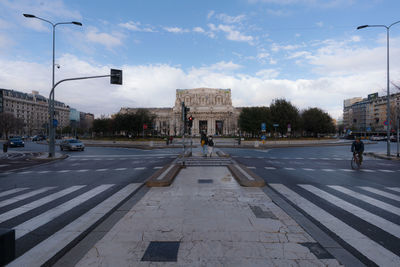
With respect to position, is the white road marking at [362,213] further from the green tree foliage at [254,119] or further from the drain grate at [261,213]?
the green tree foliage at [254,119]

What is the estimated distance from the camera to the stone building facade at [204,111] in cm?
11388

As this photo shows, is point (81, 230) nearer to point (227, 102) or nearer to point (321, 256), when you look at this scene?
point (321, 256)

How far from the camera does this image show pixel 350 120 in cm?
14125

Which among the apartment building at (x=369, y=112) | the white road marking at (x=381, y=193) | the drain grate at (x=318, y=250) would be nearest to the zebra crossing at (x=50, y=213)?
the drain grate at (x=318, y=250)

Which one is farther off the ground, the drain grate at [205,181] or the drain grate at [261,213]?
the drain grate at [261,213]

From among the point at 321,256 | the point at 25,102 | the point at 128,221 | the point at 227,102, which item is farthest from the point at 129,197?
the point at 25,102

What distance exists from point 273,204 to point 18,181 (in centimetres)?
970

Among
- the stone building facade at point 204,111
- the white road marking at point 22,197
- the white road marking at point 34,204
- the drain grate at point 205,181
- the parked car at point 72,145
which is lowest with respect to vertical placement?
the white road marking at point 22,197

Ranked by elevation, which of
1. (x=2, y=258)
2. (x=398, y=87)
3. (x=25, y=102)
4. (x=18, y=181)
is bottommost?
(x=18, y=181)

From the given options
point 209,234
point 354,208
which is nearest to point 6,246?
point 209,234

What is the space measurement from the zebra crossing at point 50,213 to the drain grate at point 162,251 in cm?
134

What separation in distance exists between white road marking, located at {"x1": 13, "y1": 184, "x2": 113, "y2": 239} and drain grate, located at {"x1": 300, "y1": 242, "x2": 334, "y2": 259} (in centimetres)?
480

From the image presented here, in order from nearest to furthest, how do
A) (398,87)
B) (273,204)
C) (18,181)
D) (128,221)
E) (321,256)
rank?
(321,256), (128,221), (273,204), (18,181), (398,87)

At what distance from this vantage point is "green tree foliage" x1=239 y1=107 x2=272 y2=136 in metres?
49.9
